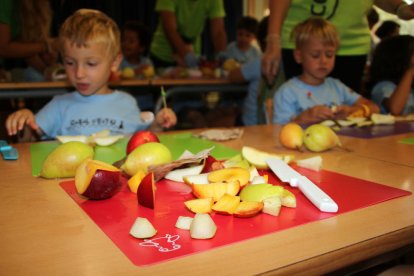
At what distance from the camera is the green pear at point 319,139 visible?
121 cm

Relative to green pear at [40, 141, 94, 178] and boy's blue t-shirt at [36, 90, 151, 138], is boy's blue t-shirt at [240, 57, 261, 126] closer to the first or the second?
boy's blue t-shirt at [36, 90, 151, 138]

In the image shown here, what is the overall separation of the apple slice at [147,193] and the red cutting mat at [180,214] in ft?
0.04

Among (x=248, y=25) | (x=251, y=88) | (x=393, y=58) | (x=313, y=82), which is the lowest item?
(x=251, y=88)

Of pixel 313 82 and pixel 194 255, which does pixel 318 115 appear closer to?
pixel 313 82

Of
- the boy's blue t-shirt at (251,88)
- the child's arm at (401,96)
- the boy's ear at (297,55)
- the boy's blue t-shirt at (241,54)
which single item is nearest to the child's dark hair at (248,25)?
the boy's blue t-shirt at (241,54)

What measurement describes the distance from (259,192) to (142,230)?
0.23 meters

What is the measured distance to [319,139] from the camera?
121 cm

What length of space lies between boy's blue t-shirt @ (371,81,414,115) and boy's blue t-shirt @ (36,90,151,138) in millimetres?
1678

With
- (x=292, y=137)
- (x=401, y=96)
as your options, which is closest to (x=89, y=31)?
(x=292, y=137)

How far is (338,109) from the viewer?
1.92 m

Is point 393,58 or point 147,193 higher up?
point 393,58

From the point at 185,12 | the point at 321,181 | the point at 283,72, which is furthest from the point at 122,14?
the point at 321,181

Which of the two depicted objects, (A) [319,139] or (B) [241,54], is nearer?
(A) [319,139]

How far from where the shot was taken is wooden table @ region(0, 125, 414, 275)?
524 millimetres
